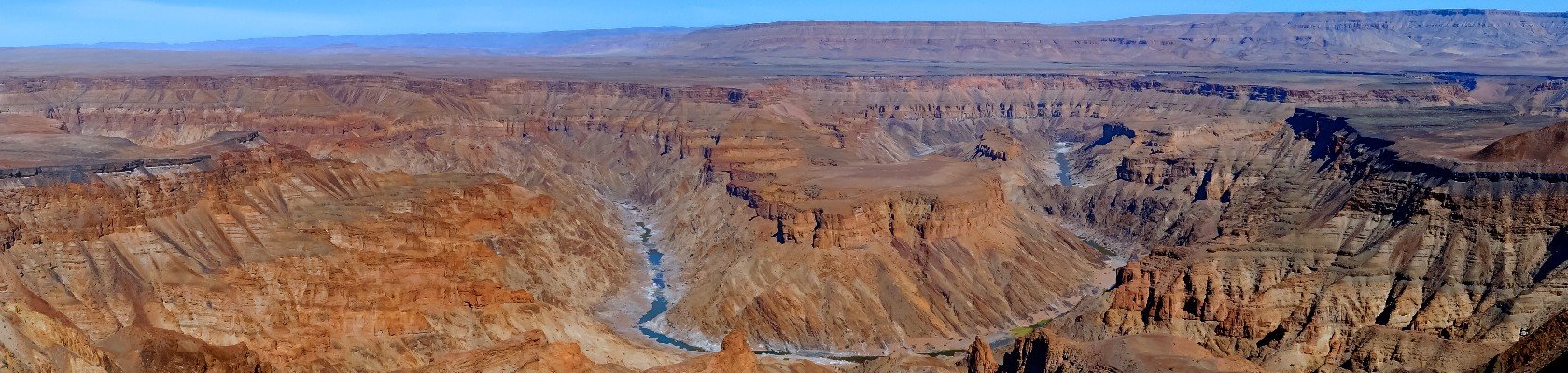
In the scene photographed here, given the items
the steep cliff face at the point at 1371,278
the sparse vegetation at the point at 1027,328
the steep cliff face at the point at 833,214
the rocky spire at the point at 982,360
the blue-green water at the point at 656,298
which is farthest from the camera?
the sparse vegetation at the point at 1027,328

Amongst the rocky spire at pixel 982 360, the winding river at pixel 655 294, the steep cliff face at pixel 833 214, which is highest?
the rocky spire at pixel 982 360

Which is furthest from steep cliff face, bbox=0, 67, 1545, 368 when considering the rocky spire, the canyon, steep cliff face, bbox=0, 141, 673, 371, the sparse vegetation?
the rocky spire

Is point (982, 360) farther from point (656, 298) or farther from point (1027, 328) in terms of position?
point (656, 298)

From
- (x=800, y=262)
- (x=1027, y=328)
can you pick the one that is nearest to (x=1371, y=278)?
(x=1027, y=328)

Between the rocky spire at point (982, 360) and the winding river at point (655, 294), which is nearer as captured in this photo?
the rocky spire at point (982, 360)

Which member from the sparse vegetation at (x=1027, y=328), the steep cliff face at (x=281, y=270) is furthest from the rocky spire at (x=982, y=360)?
the sparse vegetation at (x=1027, y=328)

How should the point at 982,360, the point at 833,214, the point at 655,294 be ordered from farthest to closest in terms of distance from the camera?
the point at 655,294, the point at 833,214, the point at 982,360

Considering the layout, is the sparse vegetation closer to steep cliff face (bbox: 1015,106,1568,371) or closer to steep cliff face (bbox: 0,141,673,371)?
steep cliff face (bbox: 1015,106,1568,371)

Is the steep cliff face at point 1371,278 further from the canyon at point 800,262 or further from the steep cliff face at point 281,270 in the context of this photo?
the steep cliff face at point 281,270

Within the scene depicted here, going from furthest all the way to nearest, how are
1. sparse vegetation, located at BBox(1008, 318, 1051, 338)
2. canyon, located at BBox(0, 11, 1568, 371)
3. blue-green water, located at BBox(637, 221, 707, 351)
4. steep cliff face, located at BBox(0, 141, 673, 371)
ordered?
sparse vegetation, located at BBox(1008, 318, 1051, 338) < blue-green water, located at BBox(637, 221, 707, 351) < canyon, located at BBox(0, 11, 1568, 371) < steep cliff face, located at BBox(0, 141, 673, 371)

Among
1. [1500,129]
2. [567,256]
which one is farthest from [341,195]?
[1500,129]

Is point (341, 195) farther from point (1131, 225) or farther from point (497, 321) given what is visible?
point (1131, 225)
